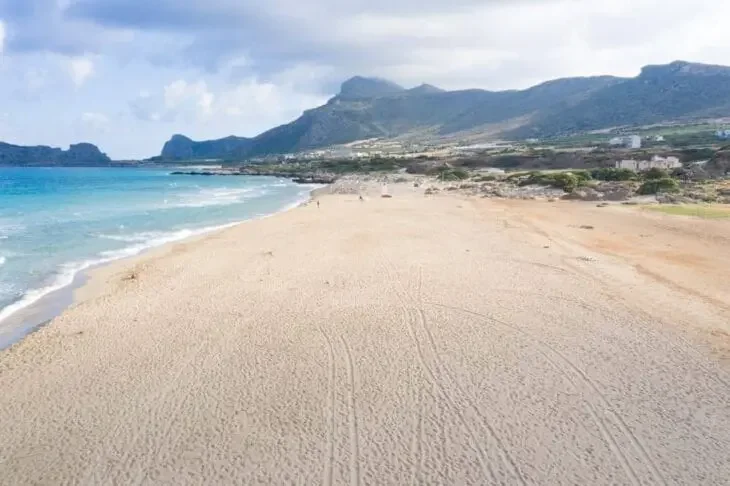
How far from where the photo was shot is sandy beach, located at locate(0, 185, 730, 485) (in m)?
6.56

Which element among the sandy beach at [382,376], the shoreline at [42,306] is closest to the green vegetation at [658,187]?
the sandy beach at [382,376]

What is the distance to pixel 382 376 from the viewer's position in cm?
888

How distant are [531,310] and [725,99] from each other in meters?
158

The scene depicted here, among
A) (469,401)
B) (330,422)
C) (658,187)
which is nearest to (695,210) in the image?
(658,187)

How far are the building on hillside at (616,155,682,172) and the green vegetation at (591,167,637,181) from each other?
4468 mm

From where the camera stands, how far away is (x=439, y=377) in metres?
8.80

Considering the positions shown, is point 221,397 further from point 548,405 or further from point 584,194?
point 584,194

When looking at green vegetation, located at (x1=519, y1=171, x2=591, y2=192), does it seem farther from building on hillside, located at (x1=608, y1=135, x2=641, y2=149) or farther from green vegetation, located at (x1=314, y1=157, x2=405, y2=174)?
building on hillside, located at (x1=608, y1=135, x2=641, y2=149)

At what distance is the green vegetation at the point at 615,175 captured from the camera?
47700mm

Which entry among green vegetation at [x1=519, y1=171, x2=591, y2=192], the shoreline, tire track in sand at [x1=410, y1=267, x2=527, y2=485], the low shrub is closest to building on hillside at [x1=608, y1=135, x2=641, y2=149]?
the low shrub

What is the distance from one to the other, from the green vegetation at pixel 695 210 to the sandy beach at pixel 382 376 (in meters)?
11.1

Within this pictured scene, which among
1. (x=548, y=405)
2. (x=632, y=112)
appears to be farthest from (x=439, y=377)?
(x=632, y=112)

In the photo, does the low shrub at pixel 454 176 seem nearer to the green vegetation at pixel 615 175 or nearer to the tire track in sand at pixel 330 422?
the green vegetation at pixel 615 175

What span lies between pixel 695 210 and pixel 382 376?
26.0 meters
